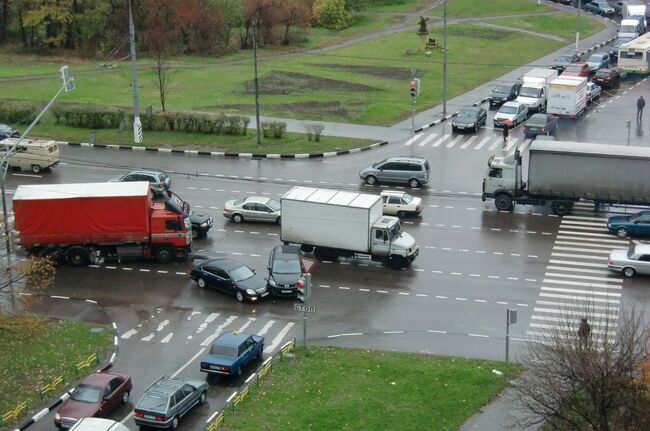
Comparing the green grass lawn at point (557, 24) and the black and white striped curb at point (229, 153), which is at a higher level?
the green grass lawn at point (557, 24)

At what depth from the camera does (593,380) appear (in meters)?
27.6

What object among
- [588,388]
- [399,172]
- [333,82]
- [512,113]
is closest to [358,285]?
[399,172]

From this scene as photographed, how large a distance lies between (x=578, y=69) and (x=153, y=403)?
60.9m

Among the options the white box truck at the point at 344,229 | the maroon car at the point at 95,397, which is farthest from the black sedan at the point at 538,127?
the maroon car at the point at 95,397

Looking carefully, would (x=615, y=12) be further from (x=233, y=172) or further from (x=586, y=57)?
(x=233, y=172)

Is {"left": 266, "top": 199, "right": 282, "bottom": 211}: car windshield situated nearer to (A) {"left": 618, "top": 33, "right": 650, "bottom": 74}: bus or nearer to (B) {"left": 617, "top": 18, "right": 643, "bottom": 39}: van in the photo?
(A) {"left": 618, "top": 33, "right": 650, "bottom": 74}: bus

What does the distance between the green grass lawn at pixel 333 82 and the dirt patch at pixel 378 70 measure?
0.09 m

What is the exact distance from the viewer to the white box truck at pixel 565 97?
72.5 metres

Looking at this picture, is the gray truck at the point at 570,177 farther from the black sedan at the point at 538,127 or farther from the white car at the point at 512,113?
the white car at the point at 512,113

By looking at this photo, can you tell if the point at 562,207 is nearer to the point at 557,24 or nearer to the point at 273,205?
the point at 273,205

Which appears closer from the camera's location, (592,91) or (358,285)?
(358,285)

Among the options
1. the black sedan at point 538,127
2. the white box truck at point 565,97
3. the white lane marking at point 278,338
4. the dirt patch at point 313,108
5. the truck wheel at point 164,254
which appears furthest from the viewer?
the dirt patch at point 313,108

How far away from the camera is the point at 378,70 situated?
89.3m

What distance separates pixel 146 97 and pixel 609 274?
45839mm
